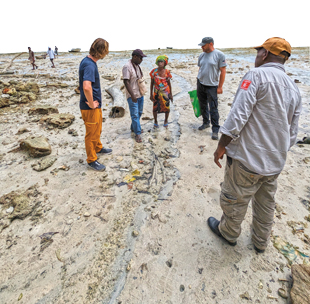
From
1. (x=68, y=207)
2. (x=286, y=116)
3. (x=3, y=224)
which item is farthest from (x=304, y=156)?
(x=3, y=224)

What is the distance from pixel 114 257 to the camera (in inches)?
74.8

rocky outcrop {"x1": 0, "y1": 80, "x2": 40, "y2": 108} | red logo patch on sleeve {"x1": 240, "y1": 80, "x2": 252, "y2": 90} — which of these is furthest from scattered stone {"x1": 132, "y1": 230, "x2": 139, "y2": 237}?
rocky outcrop {"x1": 0, "y1": 80, "x2": 40, "y2": 108}

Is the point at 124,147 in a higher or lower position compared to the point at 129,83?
lower

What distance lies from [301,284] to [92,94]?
3.05 meters

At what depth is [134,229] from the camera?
7.16ft

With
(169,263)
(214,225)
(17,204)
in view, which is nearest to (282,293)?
(214,225)

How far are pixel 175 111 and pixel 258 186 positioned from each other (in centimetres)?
428

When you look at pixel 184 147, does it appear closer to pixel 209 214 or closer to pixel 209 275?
pixel 209 214

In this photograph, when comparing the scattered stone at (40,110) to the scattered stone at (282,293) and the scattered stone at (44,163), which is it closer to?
the scattered stone at (44,163)

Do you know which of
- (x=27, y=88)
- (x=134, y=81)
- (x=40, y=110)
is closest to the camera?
(x=134, y=81)

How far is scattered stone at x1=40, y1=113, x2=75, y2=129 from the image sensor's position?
14.8 feet

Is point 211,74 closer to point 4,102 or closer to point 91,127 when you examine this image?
point 91,127

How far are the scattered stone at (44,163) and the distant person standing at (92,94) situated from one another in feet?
2.26

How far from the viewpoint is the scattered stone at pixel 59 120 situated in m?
4.52
